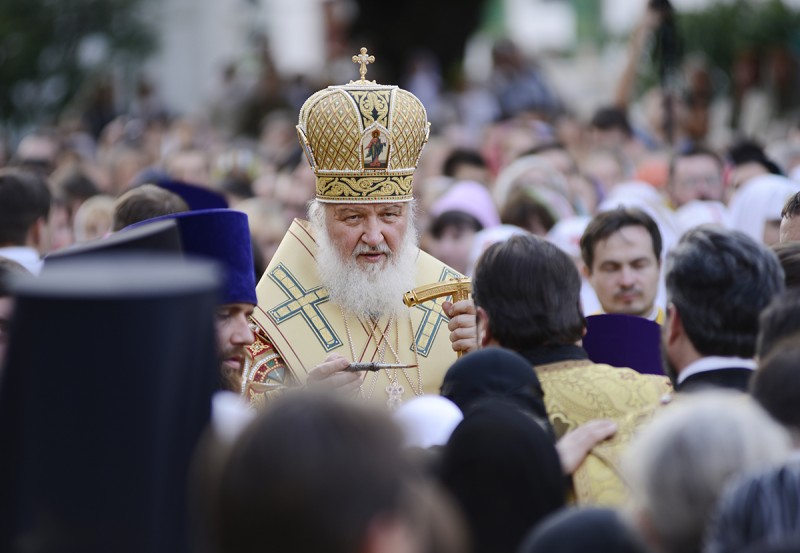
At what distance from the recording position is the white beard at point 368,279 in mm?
5559

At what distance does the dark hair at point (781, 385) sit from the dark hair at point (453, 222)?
205 inches

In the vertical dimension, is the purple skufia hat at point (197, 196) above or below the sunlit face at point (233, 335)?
above

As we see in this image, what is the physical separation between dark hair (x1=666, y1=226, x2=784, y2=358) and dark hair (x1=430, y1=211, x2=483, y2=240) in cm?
447

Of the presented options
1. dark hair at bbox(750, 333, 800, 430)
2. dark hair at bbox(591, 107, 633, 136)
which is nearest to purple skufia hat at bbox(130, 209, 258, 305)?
dark hair at bbox(750, 333, 800, 430)

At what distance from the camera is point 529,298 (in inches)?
163

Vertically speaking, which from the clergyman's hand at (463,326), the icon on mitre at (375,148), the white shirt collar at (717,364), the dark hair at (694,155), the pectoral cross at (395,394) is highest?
the icon on mitre at (375,148)

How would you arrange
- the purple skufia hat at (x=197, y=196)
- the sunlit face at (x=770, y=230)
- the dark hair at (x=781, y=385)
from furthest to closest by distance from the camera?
1. the sunlit face at (x=770, y=230)
2. the purple skufia hat at (x=197, y=196)
3. the dark hair at (x=781, y=385)

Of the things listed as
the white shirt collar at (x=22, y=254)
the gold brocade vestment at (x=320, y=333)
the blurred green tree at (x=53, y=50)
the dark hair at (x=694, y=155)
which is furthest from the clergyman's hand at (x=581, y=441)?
the blurred green tree at (x=53, y=50)

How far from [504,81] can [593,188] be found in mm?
7714

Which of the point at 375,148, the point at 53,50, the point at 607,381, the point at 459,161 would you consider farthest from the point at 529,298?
the point at 53,50

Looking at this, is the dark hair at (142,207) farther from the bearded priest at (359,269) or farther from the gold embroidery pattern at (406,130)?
the gold embroidery pattern at (406,130)

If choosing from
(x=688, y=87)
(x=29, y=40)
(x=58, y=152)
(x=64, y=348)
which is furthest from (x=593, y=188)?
(x=29, y=40)

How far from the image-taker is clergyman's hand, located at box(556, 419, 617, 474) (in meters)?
3.70

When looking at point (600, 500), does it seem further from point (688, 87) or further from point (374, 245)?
point (688, 87)
